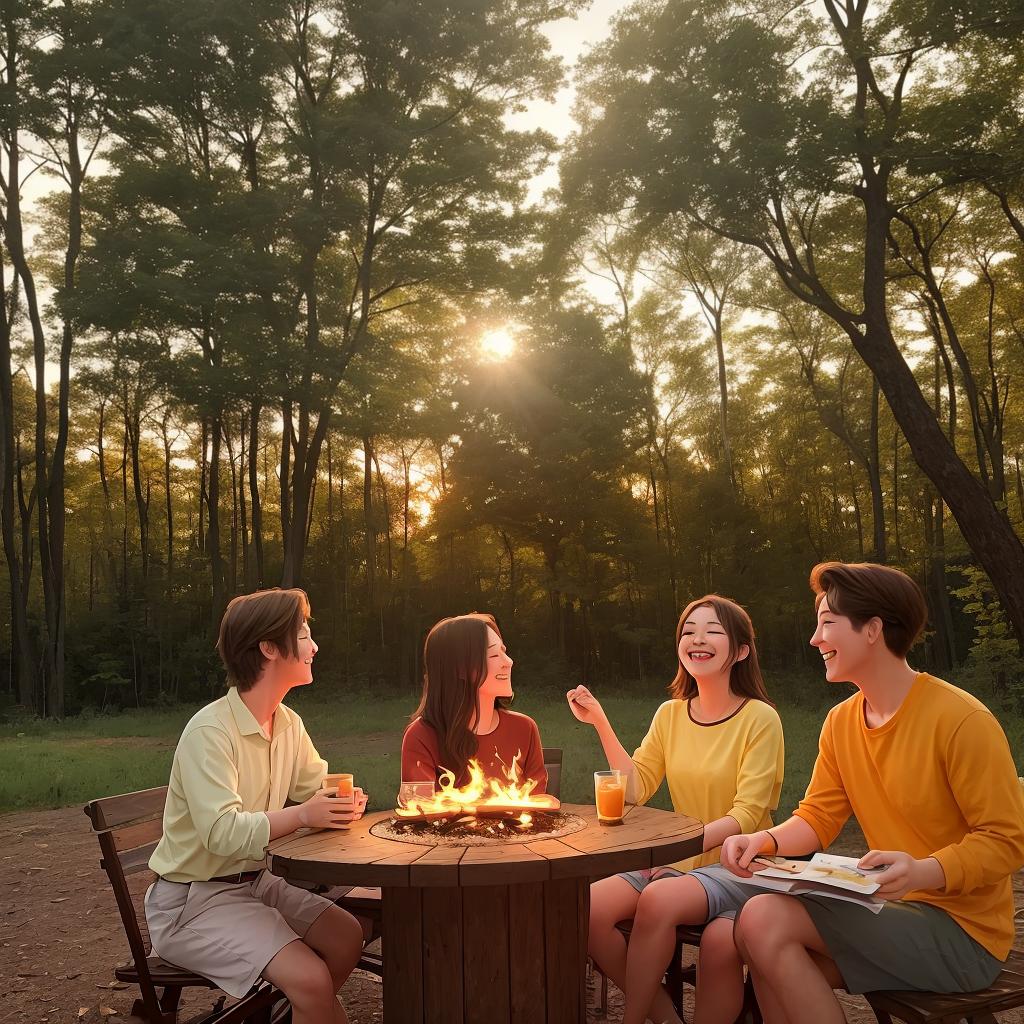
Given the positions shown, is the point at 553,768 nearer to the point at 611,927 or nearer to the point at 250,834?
the point at 611,927

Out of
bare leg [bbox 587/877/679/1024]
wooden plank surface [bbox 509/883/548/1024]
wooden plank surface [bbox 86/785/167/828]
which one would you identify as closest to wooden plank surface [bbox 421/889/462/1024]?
wooden plank surface [bbox 509/883/548/1024]

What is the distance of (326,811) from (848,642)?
1.66 metres

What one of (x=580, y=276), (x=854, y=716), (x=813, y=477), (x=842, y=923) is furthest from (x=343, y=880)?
(x=813, y=477)

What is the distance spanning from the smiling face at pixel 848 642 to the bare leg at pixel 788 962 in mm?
660

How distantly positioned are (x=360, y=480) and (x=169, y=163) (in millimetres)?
15956

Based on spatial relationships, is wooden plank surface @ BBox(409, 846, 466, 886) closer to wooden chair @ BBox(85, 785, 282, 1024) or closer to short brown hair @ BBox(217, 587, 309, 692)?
wooden chair @ BBox(85, 785, 282, 1024)

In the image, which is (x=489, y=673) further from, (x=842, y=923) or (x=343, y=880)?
(x=842, y=923)

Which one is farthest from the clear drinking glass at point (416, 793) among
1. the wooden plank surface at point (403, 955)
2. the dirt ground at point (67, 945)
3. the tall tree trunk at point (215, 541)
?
the tall tree trunk at point (215, 541)

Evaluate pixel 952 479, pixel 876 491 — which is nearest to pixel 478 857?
pixel 952 479

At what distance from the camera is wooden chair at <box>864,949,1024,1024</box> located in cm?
232

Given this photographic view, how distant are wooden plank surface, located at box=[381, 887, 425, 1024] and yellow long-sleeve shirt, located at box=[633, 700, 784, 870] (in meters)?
1.06

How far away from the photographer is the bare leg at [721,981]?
9.11 ft

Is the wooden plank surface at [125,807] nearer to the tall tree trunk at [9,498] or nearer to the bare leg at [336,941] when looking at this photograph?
the bare leg at [336,941]

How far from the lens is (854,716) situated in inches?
112
